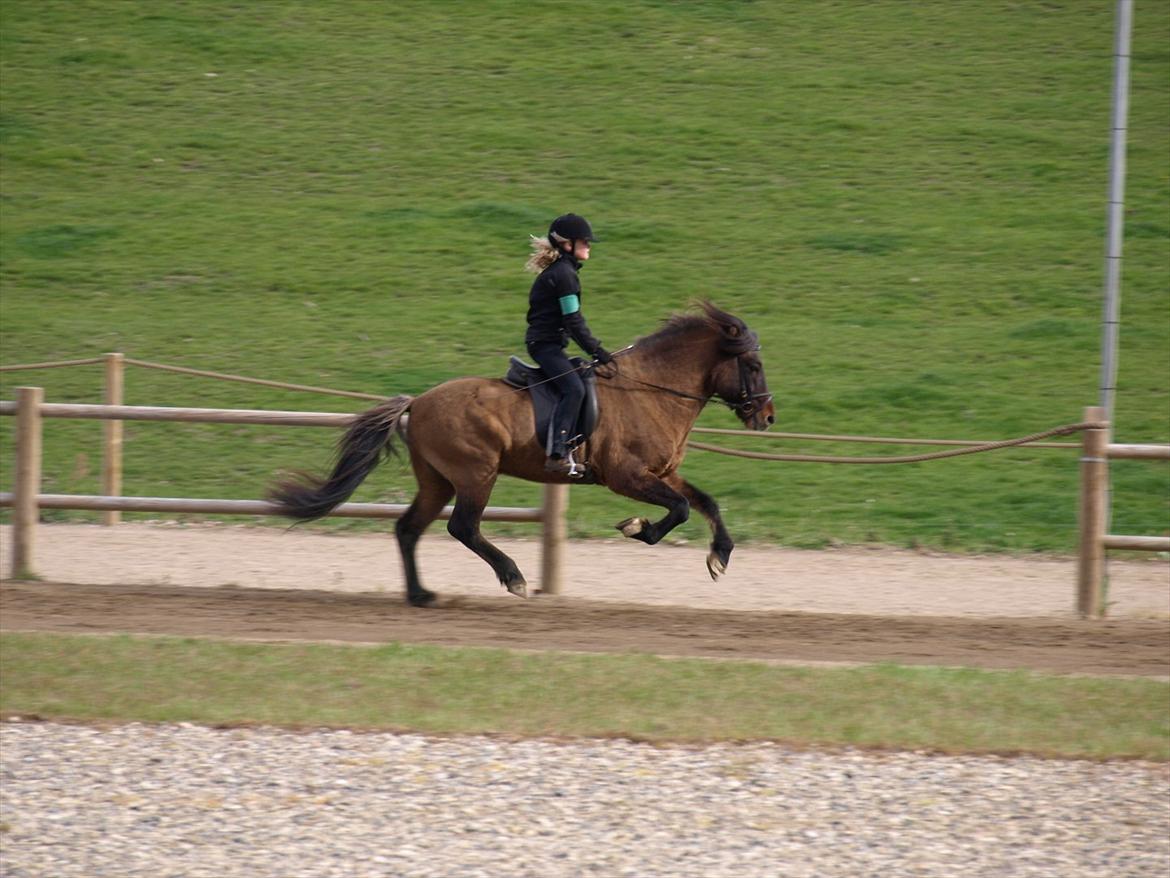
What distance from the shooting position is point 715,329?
9828mm

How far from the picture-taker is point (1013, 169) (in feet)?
74.6

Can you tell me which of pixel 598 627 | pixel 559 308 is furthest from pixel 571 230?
pixel 598 627

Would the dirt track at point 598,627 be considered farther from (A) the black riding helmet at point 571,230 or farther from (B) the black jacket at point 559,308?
(A) the black riding helmet at point 571,230

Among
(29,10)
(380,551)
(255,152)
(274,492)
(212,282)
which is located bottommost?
(380,551)

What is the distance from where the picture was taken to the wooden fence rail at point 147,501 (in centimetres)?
1015

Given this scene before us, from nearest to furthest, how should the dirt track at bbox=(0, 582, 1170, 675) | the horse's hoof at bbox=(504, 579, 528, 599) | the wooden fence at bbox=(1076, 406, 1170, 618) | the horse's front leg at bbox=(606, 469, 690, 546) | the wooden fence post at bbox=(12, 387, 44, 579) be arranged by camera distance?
the dirt track at bbox=(0, 582, 1170, 675), the horse's front leg at bbox=(606, 469, 690, 546), the horse's hoof at bbox=(504, 579, 528, 599), the wooden fence at bbox=(1076, 406, 1170, 618), the wooden fence post at bbox=(12, 387, 44, 579)

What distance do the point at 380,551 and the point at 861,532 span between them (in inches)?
165

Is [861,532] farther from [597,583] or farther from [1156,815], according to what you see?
[1156,815]

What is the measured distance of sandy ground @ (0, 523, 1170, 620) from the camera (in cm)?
1062

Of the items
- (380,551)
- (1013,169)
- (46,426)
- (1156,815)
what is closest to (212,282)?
(46,426)

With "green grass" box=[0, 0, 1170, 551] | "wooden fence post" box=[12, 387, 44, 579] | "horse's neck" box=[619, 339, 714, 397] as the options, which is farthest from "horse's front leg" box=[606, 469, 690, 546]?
"wooden fence post" box=[12, 387, 44, 579]

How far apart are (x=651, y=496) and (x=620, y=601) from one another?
46.1 inches

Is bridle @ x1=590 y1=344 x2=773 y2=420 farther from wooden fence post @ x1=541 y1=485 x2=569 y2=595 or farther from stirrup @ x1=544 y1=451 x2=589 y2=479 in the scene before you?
wooden fence post @ x1=541 y1=485 x2=569 y2=595

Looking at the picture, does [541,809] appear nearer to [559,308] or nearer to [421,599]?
[421,599]
